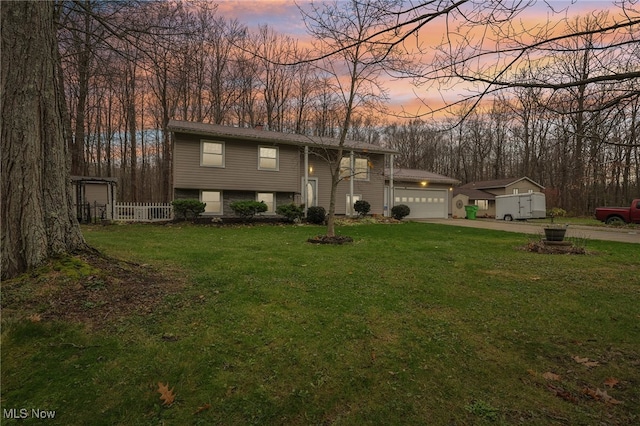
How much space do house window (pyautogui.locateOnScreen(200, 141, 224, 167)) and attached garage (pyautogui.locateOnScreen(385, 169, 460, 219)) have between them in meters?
12.0

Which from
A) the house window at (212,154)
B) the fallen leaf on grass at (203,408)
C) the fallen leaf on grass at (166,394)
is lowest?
the fallen leaf on grass at (203,408)

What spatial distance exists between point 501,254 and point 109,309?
891 centimetres

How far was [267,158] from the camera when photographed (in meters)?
17.8

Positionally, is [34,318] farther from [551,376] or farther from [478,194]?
[478,194]

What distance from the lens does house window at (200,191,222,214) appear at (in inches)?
652

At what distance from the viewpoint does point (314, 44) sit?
5.17m

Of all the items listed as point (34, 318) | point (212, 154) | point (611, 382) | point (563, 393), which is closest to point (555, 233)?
point (611, 382)

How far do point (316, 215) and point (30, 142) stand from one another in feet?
45.0

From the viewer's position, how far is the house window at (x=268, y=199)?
58.9 ft

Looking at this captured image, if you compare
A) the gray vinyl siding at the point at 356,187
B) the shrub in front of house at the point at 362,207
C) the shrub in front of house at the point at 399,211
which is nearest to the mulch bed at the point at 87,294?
the gray vinyl siding at the point at 356,187

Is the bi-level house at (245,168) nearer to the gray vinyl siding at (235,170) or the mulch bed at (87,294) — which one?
the gray vinyl siding at (235,170)

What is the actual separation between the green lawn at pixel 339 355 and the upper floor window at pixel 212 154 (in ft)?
39.7

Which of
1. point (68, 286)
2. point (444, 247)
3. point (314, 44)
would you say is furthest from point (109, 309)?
point (444, 247)

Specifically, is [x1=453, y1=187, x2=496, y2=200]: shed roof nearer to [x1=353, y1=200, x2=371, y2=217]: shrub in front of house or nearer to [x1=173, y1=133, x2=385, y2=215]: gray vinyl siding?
[x1=353, y1=200, x2=371, y2=217]: shrub in front of house
